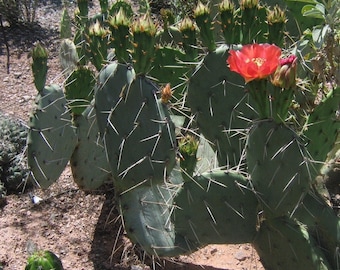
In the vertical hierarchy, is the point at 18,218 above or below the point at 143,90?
below

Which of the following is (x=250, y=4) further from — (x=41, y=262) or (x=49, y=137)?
(x=41, y=262)

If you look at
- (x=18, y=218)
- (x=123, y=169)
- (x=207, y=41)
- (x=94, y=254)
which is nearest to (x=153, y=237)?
(x=123, y=169)

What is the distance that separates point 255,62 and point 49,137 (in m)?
1.29

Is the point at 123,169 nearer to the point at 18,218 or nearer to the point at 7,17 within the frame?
the point at 18,218

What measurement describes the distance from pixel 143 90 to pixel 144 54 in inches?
5.7

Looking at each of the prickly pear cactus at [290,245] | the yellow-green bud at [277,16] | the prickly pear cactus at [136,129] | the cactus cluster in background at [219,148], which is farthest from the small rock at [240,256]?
the yellow-green bud at [277,16]

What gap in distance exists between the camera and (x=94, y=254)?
282 cm

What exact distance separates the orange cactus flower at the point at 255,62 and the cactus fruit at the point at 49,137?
115cm

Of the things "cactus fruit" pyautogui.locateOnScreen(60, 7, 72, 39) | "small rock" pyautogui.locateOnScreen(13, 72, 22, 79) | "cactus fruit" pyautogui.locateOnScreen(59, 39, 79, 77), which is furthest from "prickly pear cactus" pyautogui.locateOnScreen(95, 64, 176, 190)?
"small rock" pyautogui.locateOnScreen(13, 72, 22, 79)

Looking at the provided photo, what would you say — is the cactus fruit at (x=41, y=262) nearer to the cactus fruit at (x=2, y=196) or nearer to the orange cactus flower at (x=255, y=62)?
the cactus fruit at (x=2, y=196)

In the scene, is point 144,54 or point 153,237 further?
point 153,237

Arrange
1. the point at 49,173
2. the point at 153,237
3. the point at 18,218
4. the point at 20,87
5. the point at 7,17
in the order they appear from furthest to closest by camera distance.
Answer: the point at 7,17 → the point at 20,87 → the point at 18,218 → the point at 49,173 → the point at 153,237

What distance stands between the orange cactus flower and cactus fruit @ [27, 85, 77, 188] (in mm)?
1150

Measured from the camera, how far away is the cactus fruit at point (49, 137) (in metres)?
2.62
